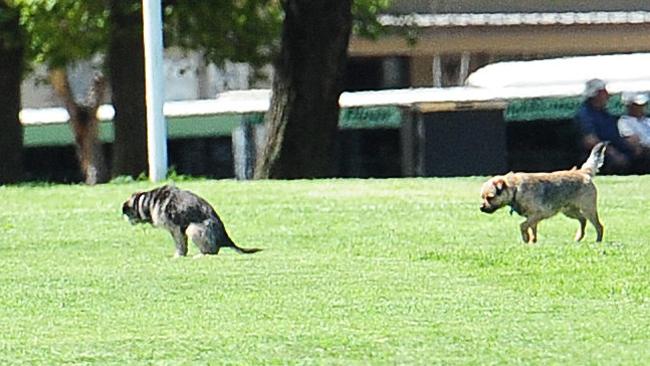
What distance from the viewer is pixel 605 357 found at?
927 cm

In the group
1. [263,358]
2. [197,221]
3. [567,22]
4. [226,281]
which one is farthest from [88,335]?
[567,22]

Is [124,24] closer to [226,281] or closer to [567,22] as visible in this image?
[226,281]

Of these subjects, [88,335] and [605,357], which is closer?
[605,357]

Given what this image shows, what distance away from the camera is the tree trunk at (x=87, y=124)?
36656 millimetres

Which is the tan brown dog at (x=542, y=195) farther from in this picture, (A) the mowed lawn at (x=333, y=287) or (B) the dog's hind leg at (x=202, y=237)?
(B) the dog's hind leg at (x=202, y=237)

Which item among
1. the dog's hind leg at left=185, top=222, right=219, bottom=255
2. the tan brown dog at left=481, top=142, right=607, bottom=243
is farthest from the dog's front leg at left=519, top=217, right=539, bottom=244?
the dog's hind leg at left=185, top=222, right=219, bottom=255

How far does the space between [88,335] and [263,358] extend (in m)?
1.37

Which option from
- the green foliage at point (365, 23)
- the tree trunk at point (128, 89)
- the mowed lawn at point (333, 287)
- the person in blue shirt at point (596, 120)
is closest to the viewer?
the mowed lawn at point (333, 287)

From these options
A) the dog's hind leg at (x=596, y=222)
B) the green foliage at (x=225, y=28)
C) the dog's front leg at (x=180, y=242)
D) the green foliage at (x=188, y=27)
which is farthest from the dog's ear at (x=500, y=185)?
the green foliage at (x=225, y=28)

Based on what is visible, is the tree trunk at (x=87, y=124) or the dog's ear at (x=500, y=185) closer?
the dog's ear at (x=500, y=185)

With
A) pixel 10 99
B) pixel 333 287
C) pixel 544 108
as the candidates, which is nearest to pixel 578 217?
pixel 333 287

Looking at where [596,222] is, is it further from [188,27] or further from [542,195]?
[188,27]

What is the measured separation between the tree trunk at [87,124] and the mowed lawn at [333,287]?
16314 mm

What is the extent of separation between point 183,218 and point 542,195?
8.49 feet
